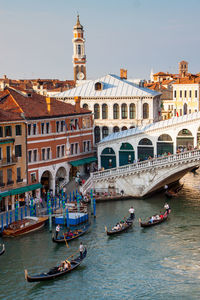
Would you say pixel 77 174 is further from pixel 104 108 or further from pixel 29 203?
pixel 104 108

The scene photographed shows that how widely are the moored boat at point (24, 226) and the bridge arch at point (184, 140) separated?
1451cm

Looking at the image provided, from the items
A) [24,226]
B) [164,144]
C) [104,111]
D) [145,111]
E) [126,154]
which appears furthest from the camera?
[104,111]

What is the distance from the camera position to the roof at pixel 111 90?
190 feet

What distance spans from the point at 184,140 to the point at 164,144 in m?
1.71

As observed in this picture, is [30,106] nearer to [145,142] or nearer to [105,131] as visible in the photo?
[145,142]

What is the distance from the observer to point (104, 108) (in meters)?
59.1

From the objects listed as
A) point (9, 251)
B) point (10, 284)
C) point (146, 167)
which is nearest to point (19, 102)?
point (146, 167)

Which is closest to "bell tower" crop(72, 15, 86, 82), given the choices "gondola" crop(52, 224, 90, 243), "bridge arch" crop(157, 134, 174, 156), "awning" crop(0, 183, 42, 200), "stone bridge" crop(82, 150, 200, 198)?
"bridge arch" crop(157, 134, 174, 156)

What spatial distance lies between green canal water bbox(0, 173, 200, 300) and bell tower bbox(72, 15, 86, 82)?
42.9m

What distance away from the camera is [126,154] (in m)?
49.0

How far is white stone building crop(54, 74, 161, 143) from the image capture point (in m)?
57.7

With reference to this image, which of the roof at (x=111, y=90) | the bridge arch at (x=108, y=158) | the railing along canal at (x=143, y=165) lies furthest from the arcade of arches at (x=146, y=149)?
the roof at (x=111, y=90)

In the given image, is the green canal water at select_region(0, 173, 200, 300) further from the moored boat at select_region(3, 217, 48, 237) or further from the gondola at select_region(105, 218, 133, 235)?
the moored boat at select_region(3, 217, 48, 237)

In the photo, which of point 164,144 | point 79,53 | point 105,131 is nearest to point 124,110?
point 105,131
